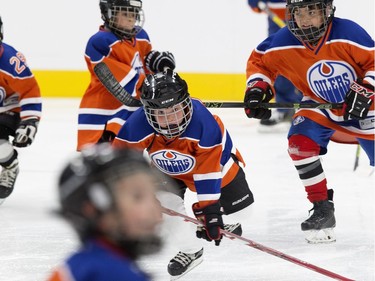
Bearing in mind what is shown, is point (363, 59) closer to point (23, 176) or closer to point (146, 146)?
point (146, 146)

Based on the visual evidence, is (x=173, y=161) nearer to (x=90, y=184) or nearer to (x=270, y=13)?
(x=90, y=184)

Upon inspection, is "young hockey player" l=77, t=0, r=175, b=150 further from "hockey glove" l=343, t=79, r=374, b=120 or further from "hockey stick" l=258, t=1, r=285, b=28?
"hockey stick" l=258, t=1, r=285, b=28

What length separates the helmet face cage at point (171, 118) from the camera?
8.81ft

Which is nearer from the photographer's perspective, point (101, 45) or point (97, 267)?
point (97, 267)

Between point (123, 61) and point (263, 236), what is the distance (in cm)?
108

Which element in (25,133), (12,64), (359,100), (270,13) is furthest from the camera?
(270,13)

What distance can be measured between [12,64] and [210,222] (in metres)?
1.51

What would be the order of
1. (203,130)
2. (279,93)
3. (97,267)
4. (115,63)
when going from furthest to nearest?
(279,93), (115,63), (203,130), (97,267)

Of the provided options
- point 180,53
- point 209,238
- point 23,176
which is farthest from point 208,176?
point 180,53

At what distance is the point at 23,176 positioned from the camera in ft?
15.0

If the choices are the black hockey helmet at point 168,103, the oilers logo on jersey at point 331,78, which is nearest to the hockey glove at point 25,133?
the black hockey helmet at point 168,103

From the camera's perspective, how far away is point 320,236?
10.7ft

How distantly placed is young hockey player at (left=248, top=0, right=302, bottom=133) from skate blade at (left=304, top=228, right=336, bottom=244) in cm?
252

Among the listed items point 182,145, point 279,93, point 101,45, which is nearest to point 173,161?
point 182,145
